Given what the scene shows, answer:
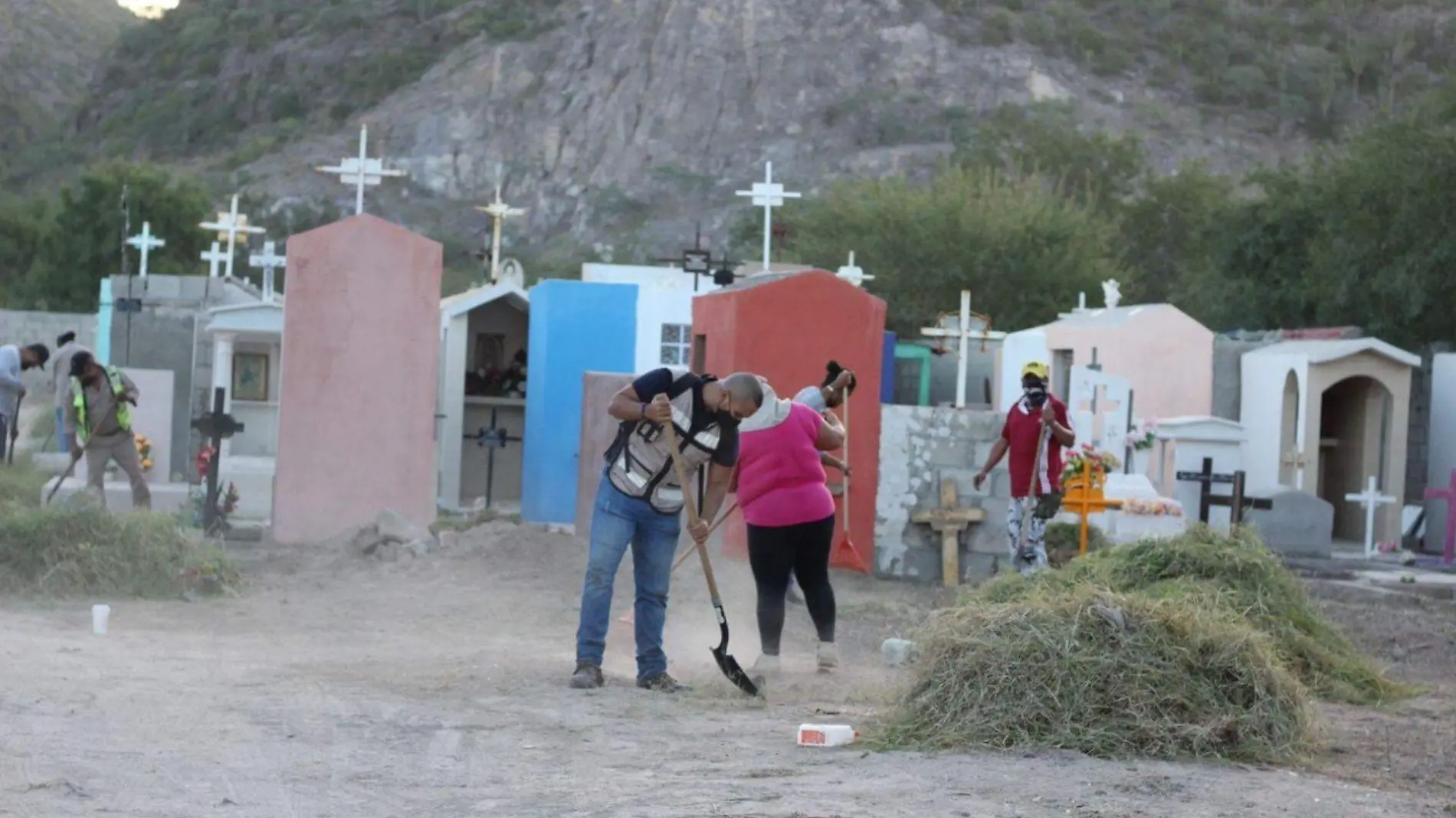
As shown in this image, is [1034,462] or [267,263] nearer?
[1034,462]

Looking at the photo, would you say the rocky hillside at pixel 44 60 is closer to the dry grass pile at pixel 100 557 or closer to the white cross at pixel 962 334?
the white cross at pixel 962 334

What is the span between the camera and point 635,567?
9.41 meters

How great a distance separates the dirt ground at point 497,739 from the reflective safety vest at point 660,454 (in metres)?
0.94

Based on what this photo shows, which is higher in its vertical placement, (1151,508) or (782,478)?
(782,478)

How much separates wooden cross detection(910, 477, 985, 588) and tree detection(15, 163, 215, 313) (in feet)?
137

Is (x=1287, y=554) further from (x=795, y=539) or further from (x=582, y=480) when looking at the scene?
(x=795, y=539)

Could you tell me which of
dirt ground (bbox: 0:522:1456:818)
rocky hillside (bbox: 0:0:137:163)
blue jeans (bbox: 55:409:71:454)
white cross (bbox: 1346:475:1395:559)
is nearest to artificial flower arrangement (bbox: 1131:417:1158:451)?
white cross (bbox: 1346:475:1395:559)

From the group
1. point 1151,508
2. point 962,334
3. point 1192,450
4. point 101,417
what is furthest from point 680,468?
point 962,334

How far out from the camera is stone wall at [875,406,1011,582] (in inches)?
626

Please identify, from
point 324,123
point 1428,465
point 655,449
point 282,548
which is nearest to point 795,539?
point 655,449

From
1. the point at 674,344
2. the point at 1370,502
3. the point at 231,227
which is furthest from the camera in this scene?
the point at 231,227

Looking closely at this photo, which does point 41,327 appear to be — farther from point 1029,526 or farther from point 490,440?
point 1029,526

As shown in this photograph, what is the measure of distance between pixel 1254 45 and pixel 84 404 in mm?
81972

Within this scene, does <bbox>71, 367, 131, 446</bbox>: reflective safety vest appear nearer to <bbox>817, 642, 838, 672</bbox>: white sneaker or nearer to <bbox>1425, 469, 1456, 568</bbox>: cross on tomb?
<bbox>817, 642, 838, 672</bbox>: white sneaker
